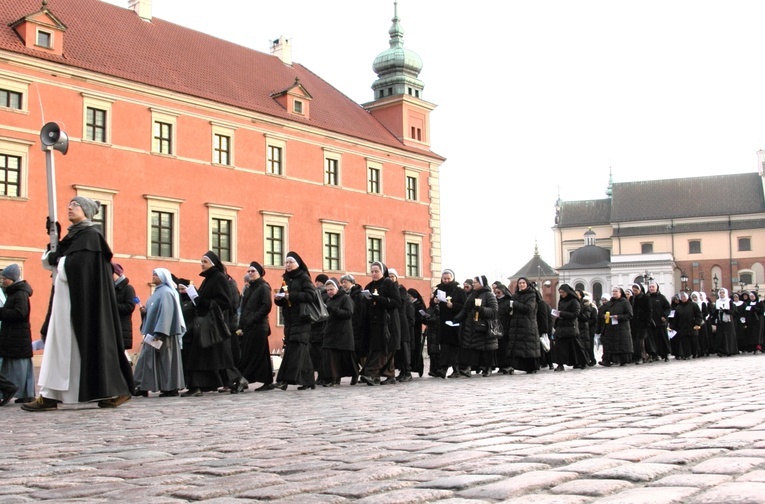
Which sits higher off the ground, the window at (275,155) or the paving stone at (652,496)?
the window at (275,155)

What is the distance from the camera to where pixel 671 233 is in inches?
3994

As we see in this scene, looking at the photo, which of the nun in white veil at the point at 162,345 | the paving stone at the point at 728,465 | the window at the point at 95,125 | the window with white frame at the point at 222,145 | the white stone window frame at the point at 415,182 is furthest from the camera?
the white stone window frame at the point at 415,182

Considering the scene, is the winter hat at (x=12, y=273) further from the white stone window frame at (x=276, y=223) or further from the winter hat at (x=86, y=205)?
the white stone window frame at (x=276, y=223)

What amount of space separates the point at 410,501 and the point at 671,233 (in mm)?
103032

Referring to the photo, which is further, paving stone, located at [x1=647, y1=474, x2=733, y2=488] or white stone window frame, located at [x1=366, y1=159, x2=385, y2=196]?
white stone window frame, located at [x1=366, y1=159, x2=385, y2=196]

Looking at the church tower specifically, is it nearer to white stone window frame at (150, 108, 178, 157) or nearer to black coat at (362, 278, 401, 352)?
white stone window frame at (150, 108, 178, 157)

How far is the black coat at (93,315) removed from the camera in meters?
9.03

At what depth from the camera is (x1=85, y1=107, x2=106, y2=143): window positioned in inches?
1292

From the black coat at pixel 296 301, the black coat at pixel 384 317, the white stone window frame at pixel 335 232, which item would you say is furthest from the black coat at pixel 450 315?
the white stone window frame at pixel 335 232

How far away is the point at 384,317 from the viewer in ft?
50.1

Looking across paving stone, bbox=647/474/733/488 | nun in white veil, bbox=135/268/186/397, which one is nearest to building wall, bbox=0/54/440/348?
nun in white veil, bbox=135/268/186/397

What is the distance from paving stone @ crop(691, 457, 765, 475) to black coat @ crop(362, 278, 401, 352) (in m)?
10.8

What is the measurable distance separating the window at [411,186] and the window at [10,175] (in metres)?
20.5

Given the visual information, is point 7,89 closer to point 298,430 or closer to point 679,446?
point 298,430
